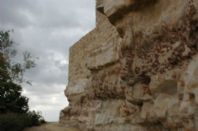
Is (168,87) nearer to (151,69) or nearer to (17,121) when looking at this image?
(151,69)

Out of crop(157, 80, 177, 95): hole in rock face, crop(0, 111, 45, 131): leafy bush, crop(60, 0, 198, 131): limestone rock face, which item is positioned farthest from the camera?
crop(0, 111, 45, 131): leafy bush

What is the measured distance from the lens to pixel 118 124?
7.30 m

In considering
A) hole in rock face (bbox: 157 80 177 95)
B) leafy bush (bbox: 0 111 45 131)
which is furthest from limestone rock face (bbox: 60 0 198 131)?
leafy bush (bbox: 0 111 45 131)

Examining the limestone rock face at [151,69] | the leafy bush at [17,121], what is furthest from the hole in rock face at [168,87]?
the leafy bush at [17,121]

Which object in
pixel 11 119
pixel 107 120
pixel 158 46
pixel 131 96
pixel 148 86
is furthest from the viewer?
pixel 11 119

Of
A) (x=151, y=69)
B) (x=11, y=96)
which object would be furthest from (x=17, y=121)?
(x=151, y=69)

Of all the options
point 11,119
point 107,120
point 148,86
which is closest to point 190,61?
point 148,86

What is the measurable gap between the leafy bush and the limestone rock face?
8.96 metres

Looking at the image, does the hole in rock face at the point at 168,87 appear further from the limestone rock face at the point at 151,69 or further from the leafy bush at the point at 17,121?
the leafy bush at the point at 17,121

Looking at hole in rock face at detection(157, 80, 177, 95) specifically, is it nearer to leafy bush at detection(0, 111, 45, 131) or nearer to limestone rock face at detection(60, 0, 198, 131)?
limestone rock face at detection(60, 0, 198, 131)

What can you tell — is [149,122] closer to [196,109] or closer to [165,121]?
[165,121]

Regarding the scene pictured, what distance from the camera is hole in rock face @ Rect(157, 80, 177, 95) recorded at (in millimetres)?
5008

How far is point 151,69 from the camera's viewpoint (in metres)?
5.48

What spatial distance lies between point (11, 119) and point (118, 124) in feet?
33.9
